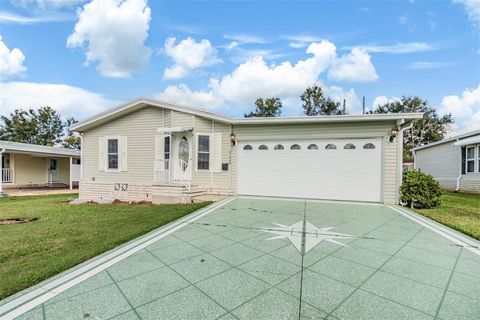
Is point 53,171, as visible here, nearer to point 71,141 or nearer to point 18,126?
point 71,141

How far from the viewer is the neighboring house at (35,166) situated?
15713 millimetres

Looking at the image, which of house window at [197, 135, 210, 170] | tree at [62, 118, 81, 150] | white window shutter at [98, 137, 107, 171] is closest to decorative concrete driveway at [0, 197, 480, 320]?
house window at [197, 135, 210, 170]

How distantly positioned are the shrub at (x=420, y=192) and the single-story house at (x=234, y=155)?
0.95ft

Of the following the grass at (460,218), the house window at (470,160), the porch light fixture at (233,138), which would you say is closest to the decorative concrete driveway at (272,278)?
the grass at (460,218)

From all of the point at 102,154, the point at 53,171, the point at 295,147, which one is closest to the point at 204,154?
the point at 295,147

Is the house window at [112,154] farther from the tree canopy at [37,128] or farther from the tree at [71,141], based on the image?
the tree at [71,141]

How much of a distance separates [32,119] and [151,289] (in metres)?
39.4

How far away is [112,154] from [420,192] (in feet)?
40.0

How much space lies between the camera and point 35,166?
1792 centimetres

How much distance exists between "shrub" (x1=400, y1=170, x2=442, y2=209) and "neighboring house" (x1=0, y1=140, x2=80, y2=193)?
1998 cm

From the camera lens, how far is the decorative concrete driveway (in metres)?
2.21

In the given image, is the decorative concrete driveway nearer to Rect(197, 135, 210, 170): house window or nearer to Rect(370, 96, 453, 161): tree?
Rect(197, 135, 210, 170): house window

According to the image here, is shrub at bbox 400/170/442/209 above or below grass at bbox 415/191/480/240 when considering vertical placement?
above

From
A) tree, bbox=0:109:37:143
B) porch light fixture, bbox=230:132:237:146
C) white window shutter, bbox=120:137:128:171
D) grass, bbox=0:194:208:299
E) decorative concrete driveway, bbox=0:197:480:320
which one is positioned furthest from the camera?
tree, bbox=0:109:37:143
